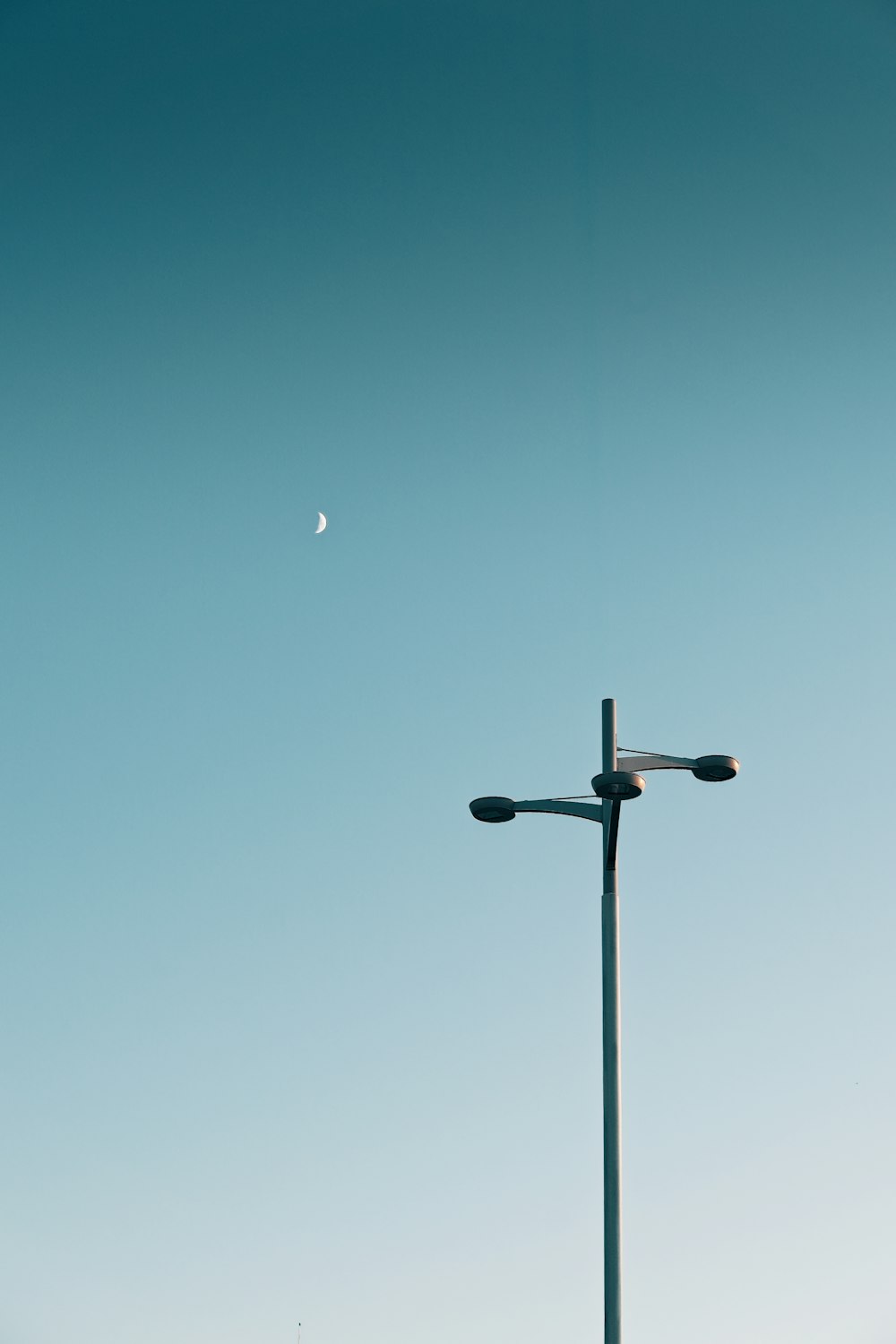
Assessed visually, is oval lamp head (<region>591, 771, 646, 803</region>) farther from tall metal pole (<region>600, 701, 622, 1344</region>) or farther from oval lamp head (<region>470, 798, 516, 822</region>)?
oval lamp head (<region>470, 798, 516, 822</region>)

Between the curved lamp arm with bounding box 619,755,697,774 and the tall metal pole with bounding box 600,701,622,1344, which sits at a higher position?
the curved lamp arm with bounding box 619,755,697,774

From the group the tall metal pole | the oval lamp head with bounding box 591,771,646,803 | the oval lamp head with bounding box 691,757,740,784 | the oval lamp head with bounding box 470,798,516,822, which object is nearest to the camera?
the tall metal pole

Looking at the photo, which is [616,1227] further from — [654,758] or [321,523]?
[321,523]

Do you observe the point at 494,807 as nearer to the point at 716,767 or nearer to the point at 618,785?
the point at 618,785

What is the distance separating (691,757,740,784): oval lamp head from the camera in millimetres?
15625

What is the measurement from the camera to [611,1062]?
15242mm

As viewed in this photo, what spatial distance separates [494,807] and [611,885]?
4.44 ft

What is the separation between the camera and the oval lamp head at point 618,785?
589 inches

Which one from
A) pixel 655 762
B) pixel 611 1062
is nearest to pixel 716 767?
pixel 655 762

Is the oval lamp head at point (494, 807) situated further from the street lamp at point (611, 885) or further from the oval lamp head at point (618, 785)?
the oval lamp head at point (618, 785)

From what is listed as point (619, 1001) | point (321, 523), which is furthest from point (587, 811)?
point (321, 523)

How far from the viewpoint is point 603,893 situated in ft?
52.3

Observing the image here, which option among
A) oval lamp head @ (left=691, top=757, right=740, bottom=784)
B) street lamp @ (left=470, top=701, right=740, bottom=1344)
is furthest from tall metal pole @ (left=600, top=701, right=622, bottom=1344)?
oval lamp head @ (left=691, top=757, right=740, bottom=784)

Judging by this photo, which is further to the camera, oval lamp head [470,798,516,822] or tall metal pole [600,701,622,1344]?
oval lamp head [470,798,516,822]
